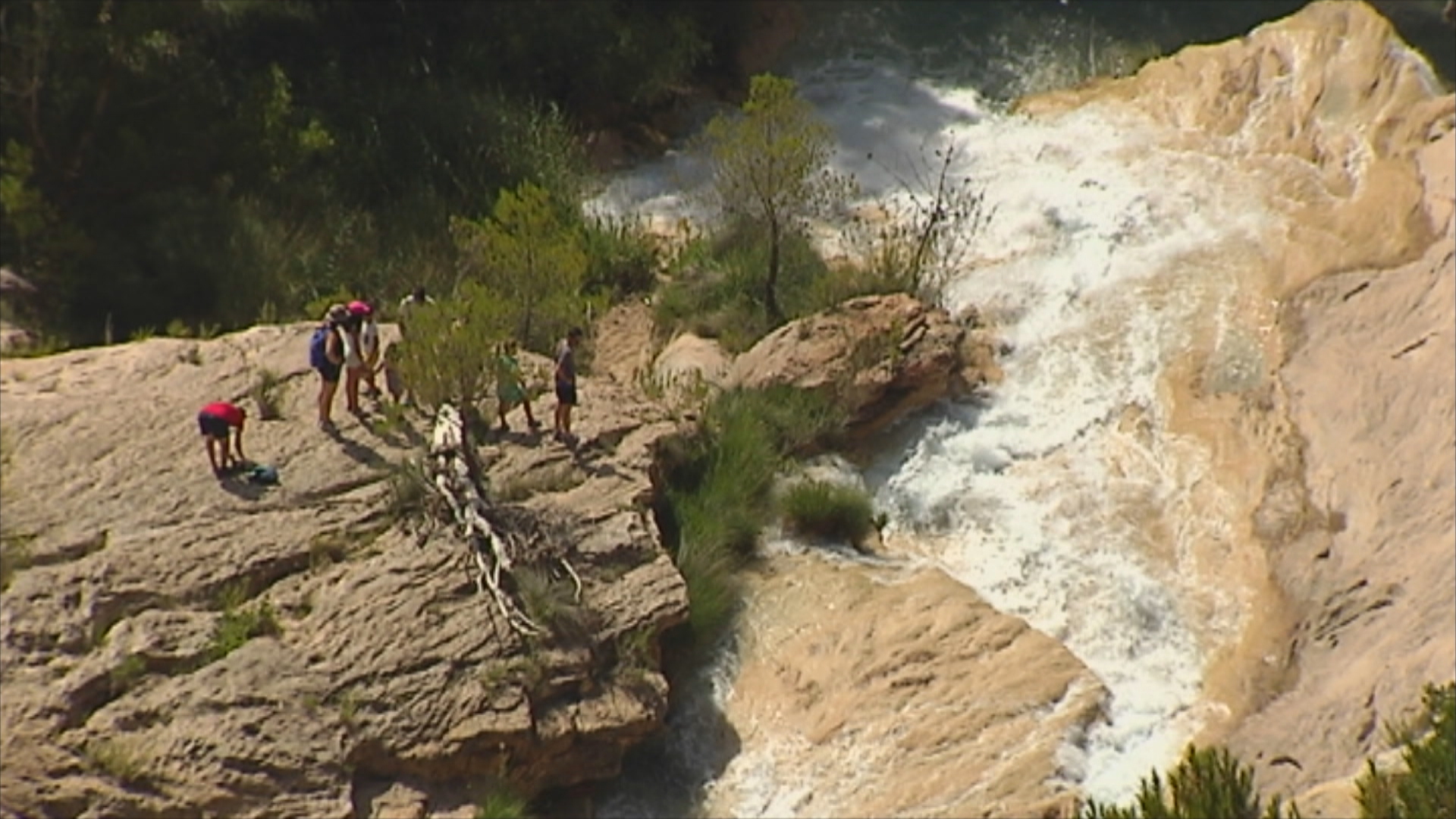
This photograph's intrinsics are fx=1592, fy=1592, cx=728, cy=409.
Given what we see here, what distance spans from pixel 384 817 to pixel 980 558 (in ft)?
15.5

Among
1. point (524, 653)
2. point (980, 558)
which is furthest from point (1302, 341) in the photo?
point (524, 653)

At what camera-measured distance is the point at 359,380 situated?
1110 cm

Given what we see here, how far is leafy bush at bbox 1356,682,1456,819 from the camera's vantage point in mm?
7438

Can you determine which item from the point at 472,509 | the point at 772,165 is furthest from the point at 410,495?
the point at 772,165

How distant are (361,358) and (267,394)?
82cm

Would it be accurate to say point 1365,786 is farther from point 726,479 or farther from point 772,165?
point 772,165

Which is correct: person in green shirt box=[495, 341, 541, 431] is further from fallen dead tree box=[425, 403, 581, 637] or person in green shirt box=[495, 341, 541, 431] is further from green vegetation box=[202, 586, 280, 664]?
green vegetation box=[202, 586, 280, 664]

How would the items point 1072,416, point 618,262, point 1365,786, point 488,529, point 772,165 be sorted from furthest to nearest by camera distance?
point 618,262 → point 772,165 → point 1072,416 → point 488,529 → point 1365,786

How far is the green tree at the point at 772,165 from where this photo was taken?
1362 cm

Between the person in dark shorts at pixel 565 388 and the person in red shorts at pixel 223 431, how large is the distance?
6.90ft

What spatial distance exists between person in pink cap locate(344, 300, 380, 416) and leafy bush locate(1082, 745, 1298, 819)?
557cm

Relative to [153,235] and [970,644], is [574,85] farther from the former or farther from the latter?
[970,644]

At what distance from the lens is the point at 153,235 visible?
1430 cm

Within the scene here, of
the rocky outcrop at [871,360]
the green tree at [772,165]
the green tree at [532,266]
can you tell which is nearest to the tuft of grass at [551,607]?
the green tree at [532,266]
